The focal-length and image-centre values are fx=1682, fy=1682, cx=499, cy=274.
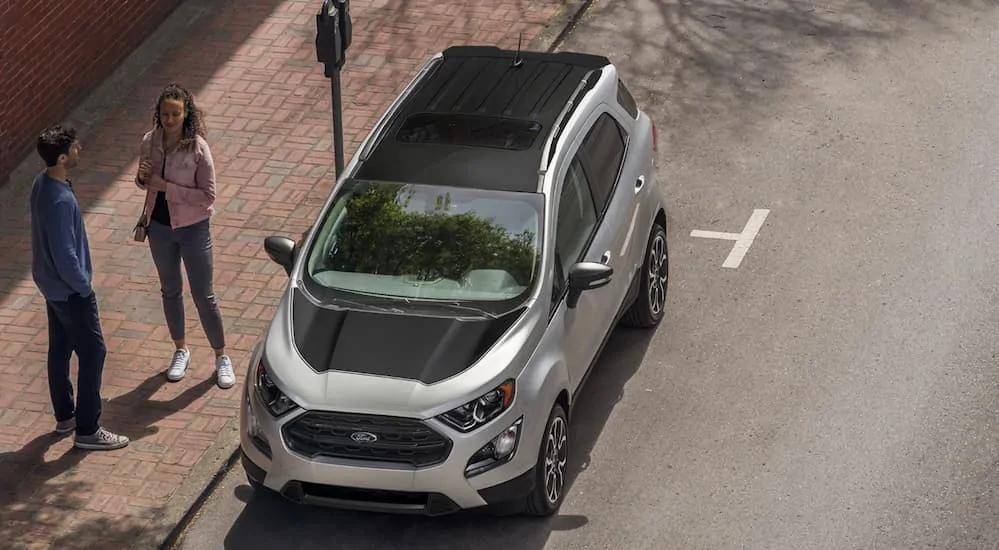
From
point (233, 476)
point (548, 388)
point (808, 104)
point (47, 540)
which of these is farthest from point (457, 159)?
point (808, 104)

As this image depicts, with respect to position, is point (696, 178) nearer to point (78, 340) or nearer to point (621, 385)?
point (621, 385)

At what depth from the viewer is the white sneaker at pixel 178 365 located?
1118 cm

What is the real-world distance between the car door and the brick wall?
5528mm

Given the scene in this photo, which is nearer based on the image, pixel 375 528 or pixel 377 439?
pixel 377 439

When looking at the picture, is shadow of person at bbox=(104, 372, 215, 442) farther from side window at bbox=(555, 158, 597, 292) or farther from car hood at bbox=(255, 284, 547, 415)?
side window at bbox=(555, 158, 597, 292)

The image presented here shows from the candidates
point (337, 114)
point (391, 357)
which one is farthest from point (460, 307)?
point (337, 114)

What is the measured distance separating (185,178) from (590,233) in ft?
8.33

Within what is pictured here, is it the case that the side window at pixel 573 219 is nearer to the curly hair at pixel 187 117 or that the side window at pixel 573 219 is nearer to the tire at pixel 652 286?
the tire at pixel 652 286

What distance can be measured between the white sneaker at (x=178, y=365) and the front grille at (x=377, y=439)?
237cm

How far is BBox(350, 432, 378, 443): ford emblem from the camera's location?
8.95 meters

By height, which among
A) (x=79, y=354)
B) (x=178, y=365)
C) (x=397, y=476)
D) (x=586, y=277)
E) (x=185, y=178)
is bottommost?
(x=178, y=365)

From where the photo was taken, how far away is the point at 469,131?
10555mm

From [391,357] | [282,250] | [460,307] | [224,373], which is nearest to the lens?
[391,357]

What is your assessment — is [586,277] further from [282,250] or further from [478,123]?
[282,250]
